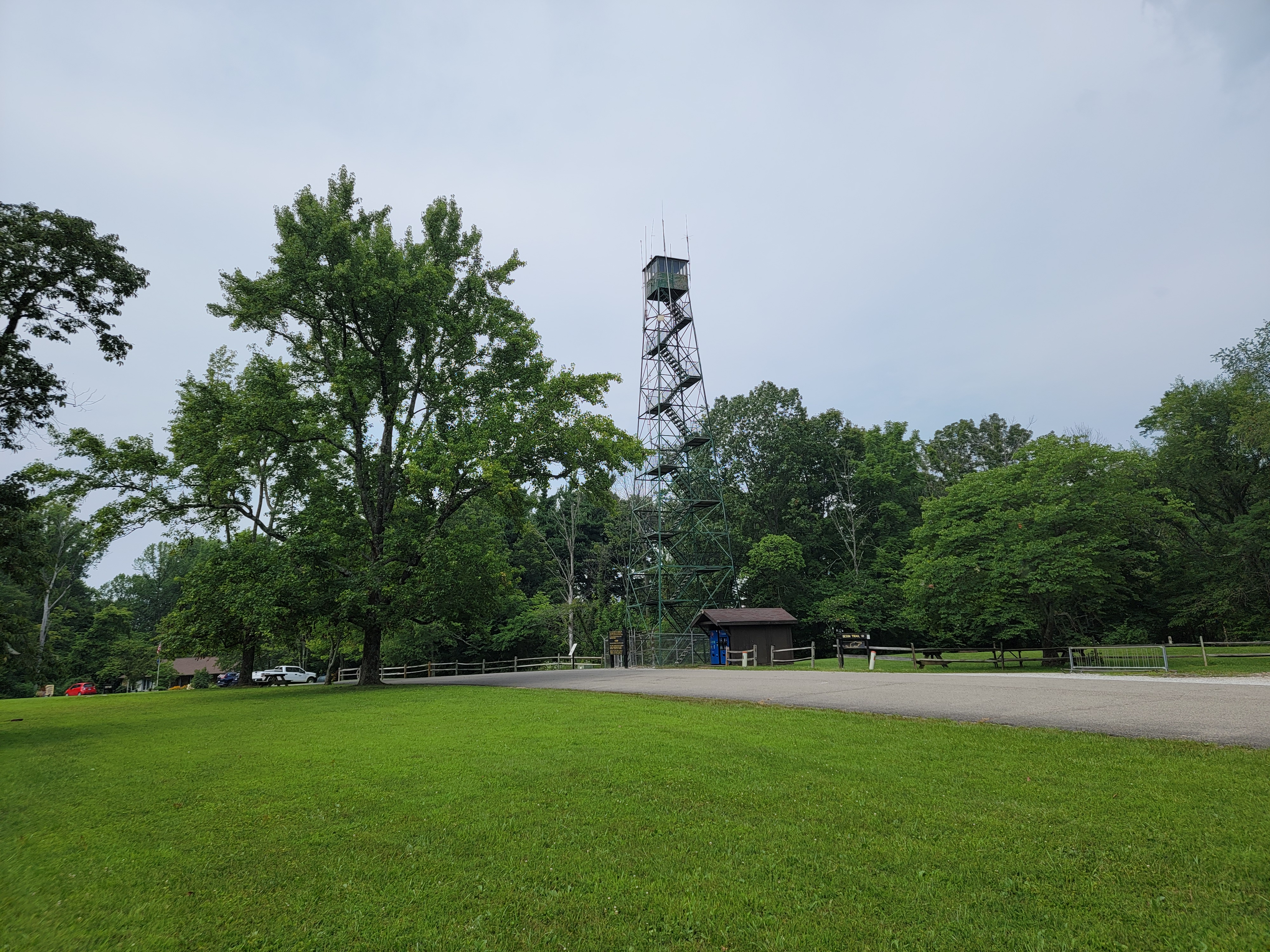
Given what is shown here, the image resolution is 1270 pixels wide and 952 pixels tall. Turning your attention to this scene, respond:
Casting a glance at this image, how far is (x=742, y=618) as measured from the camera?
36.5 metres

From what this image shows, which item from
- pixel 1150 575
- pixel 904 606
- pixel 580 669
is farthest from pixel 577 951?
pixel 904 606

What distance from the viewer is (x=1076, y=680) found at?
15789 mm

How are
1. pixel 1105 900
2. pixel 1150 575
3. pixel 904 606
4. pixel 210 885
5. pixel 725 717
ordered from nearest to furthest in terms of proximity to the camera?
1. pixel 1105 900
2. pixel 210 885
3. pixel 725 717
4. pixel 1150 575
5. pixel 904 606

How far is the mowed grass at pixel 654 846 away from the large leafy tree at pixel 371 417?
15.8 metres

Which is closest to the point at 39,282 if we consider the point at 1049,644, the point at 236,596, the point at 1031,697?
the point at 236,596

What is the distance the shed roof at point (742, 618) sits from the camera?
36.1 metres

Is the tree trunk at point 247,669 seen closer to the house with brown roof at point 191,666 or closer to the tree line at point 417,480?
the tree line at point 417,480

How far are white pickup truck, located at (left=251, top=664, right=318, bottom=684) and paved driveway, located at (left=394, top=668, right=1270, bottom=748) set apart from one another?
29.8 m

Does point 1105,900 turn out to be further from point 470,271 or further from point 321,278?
point 470,271

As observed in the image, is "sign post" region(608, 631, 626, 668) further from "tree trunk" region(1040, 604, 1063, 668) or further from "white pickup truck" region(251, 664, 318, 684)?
"tree trunk" region(1040, 604, 1063, 668)

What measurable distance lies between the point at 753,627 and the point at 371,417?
840 inches

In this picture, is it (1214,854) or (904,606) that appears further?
(904,606)

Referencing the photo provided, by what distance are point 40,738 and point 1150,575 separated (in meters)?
39.8

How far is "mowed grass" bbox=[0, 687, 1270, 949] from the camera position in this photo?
3.57 metres
